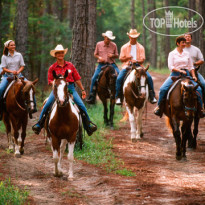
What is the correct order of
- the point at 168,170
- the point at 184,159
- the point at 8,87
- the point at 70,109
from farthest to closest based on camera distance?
the point at 8,87, the point at 184,159, the point at 168,170, the point at 70,109

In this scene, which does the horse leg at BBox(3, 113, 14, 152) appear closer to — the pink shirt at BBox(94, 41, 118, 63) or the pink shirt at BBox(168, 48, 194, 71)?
the pink shirt at BBox(94, 41, 118, 63)

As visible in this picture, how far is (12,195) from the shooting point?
20.2ft

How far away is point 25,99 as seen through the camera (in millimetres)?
9586

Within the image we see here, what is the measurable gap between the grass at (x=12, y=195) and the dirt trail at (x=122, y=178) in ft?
0.55

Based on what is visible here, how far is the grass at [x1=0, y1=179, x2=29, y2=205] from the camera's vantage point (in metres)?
5.93

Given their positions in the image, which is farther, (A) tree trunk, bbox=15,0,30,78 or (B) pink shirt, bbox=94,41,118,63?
(A) tree trunk, bbox=15,0,30,78

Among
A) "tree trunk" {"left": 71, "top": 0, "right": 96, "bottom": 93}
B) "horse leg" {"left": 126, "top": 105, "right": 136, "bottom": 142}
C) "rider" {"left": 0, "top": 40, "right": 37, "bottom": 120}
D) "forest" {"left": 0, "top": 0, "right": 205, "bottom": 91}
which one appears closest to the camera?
"rider" {"left": 0, "top": 40, "right": 37, "bottom": 120}

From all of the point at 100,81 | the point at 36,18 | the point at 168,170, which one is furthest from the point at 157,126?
the point at 36,18

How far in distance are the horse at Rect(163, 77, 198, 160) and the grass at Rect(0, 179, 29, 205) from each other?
426cm

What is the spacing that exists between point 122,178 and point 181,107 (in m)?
2.74

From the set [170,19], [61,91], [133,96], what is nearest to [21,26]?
[133,96]

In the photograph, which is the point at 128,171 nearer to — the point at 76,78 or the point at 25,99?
the point at 76,78

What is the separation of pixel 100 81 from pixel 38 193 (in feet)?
24.6

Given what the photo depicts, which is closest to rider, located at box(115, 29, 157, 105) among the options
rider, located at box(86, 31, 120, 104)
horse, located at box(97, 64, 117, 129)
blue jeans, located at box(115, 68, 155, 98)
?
blue jeans, located at box(115, 68, 155, 98)
